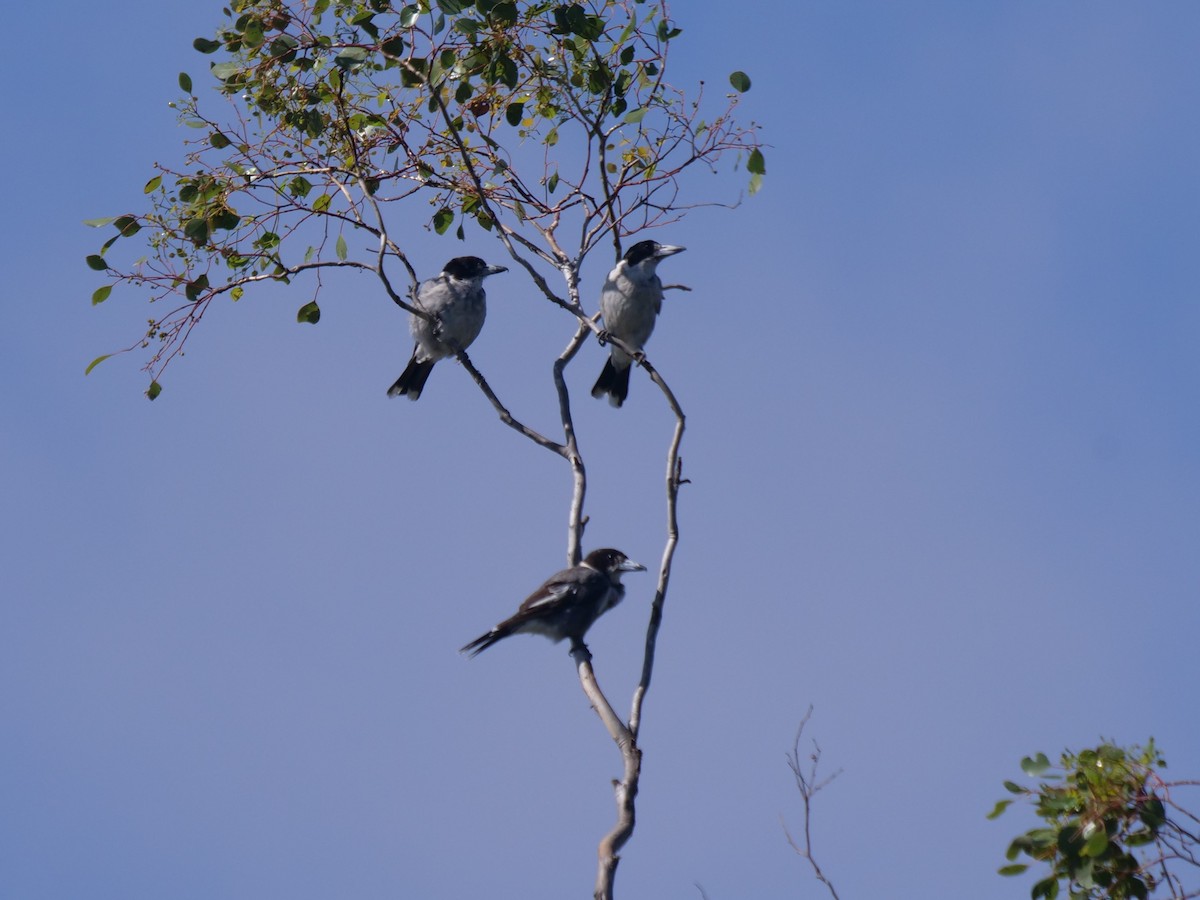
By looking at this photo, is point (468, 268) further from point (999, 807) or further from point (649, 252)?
point (999, 807)

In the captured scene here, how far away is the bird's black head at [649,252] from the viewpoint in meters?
10.6

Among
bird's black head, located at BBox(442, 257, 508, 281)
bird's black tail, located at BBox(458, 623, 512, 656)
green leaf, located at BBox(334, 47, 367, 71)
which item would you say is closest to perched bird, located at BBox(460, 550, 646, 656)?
bird's black tail, located at BBox(458, 623, 512, 656)

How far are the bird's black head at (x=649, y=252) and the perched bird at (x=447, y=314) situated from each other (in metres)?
0.93

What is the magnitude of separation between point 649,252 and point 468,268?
125 centimetres

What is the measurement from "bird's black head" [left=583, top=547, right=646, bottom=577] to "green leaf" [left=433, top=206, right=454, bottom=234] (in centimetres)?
189

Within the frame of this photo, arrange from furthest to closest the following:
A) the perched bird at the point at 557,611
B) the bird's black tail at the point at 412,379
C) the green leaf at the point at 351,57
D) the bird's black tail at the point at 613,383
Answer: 1. the bird's black tail at the point at 613,383
2. the bird's black tail at the point at 412,379
3. the perched bird at the point at 557,611
4. the green leaf at the point at 351,57

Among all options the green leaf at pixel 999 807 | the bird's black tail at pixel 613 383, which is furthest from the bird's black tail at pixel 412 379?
the green leaf at pixel 999 807

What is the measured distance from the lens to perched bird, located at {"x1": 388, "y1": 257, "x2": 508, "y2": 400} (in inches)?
412

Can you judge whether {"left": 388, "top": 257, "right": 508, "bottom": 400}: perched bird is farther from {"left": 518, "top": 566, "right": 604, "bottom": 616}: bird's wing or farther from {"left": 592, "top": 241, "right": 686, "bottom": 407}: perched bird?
{"left": 518, "top": 566, "right": 604, "bottom": 616}: bird's wing

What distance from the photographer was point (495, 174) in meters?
7.49

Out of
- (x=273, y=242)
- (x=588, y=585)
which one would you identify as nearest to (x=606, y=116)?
(x=273, y=242)

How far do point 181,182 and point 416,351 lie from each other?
12.4 feet

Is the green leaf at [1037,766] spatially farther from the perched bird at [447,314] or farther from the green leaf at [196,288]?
the perched bird at [447,314]

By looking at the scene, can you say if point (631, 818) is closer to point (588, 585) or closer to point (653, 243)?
point (588, 585)
